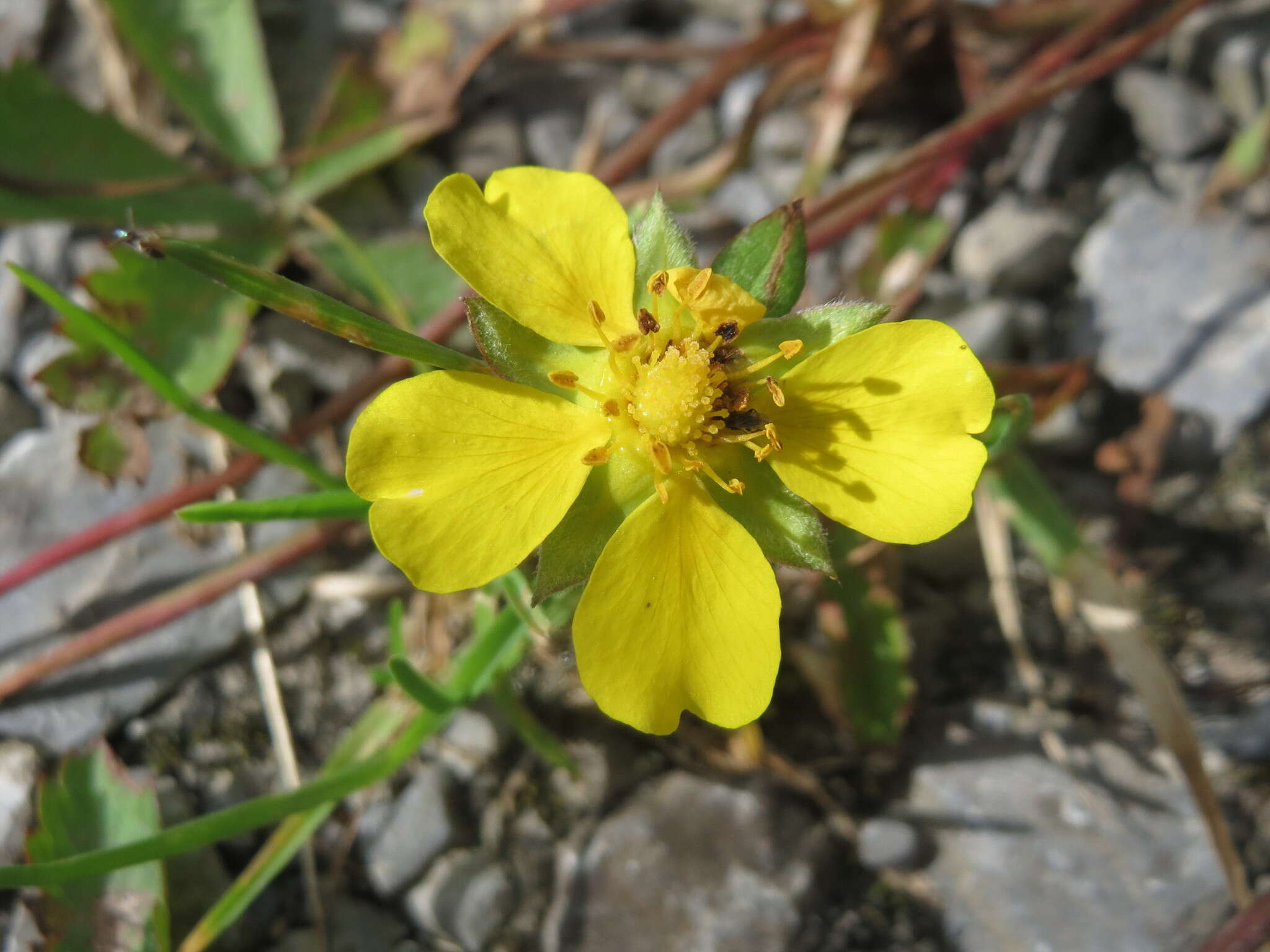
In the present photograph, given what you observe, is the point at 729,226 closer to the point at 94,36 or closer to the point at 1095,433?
the point at 1095,433

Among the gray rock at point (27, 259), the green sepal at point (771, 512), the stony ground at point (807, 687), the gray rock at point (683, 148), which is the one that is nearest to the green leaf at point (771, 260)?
the green sepal at point (771, 512)

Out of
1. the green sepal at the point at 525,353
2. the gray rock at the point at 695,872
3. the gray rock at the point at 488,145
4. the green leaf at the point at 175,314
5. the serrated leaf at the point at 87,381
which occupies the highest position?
the green sepal at the point at 525,353

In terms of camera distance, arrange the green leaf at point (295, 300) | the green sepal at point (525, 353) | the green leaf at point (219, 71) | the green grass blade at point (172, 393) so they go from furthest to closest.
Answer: the green leaf at point (219, 71)
the green grass blade at point (172, 393)
the green sepal at point (525, 353)
the green leaf at point (295, 300)

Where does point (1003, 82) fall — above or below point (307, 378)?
above

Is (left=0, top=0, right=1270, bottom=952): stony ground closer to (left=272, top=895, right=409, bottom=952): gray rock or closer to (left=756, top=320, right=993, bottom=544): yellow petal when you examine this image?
(left=272, top=895, right=409, bottom=952): gray rock

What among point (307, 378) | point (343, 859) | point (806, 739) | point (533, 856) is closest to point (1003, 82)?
point (806, 739)

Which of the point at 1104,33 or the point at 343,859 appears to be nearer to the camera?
the point at 343,859

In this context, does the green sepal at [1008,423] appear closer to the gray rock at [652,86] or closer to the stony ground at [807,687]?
the stony ground at [807,687]
